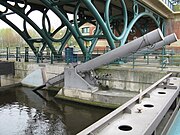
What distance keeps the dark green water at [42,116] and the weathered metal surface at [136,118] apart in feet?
16.2

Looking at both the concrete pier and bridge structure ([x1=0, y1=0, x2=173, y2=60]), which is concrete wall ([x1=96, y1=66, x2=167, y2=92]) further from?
bridge structure ([x1=0, y1=0, x2=173, y2=60])

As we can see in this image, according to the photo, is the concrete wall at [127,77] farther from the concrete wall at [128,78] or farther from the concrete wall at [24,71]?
the concrete wall at [24,71]

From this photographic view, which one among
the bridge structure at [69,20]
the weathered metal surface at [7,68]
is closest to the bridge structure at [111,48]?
the bridge structure at [69,20]

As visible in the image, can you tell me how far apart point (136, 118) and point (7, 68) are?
16449mm

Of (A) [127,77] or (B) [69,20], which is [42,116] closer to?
(A) [127,77]

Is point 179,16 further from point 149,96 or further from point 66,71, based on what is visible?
point 149,96

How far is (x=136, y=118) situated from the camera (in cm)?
338

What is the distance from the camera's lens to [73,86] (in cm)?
1262

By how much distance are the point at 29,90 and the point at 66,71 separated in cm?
489

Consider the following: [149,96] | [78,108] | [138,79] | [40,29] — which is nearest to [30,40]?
[40,29]

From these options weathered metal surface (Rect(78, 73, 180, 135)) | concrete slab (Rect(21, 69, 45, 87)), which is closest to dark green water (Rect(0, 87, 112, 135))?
concrete slab (Rect(21, 69, 45, 87))

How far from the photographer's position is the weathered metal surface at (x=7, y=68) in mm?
17209

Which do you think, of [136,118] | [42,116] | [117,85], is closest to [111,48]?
[117,85]

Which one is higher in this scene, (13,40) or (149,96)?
(13,40)
